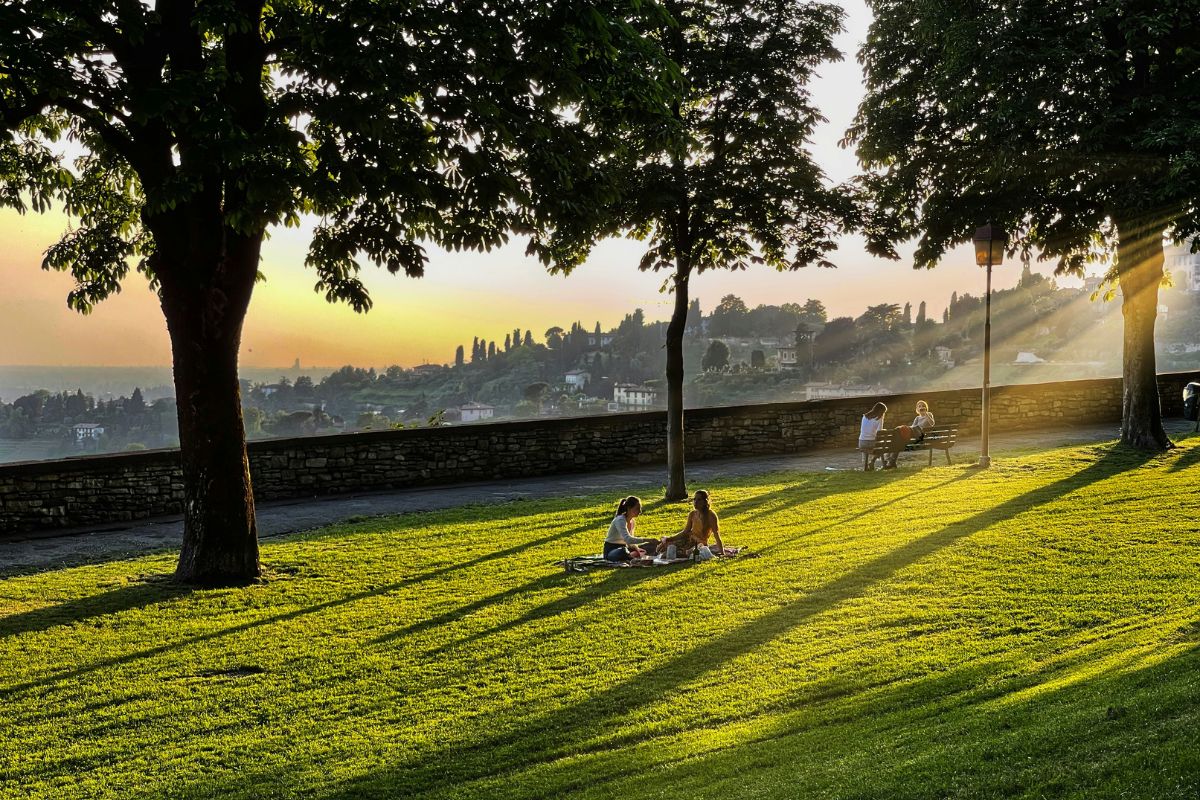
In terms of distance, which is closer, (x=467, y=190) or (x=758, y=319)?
(x=467, y=190)

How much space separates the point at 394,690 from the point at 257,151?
19.0 ft

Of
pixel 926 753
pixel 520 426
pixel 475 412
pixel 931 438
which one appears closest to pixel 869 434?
pixel 931 438

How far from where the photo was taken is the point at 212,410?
1307 centimetres

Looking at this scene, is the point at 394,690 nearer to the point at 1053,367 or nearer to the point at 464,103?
the point at 464,103

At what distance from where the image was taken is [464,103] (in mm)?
11938

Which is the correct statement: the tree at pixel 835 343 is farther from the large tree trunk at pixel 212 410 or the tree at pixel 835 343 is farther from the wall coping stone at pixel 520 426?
the large tree trunk at pixel 212 410

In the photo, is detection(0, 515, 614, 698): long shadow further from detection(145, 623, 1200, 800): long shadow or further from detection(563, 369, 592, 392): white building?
detection(563, 369, 592, 392): white building

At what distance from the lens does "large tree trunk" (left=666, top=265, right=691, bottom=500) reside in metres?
18.5

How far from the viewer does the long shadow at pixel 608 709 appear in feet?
21.5

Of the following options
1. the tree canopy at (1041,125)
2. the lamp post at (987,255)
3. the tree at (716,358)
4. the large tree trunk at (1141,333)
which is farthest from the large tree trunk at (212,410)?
the tree at (716,358)

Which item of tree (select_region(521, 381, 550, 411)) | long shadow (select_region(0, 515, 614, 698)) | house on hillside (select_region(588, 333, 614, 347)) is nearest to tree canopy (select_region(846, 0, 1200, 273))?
long shadow (select_region(0, 515, 614, 698))

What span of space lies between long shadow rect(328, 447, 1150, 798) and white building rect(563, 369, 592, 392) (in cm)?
13991

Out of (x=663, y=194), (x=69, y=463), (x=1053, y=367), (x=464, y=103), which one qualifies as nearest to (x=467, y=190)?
(x=464, y=103)

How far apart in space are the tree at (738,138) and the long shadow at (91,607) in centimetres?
833
